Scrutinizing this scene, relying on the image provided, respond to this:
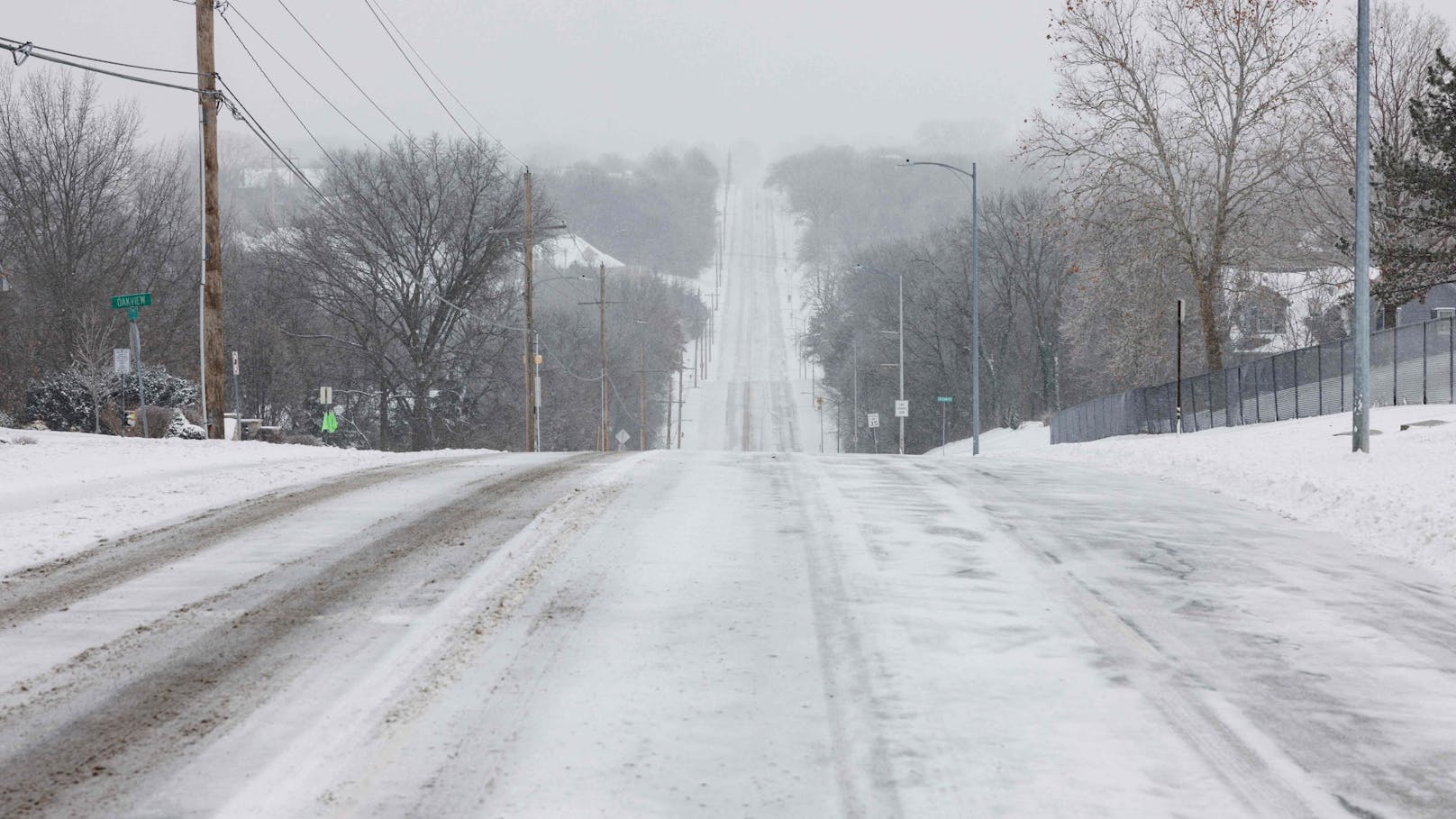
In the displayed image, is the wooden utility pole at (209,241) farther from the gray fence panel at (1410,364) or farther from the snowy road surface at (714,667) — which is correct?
the gray fence panel at (1410,364)

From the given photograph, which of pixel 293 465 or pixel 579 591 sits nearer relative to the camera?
pixel 579 591

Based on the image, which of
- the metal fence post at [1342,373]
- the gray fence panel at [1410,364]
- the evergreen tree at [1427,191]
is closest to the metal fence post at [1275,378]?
the metal fence post at [1342,373]

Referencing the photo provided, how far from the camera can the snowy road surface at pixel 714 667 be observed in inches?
175

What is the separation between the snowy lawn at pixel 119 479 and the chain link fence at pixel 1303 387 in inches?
784

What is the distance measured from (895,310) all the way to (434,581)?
71.9 metres

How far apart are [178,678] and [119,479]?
8.25 metres

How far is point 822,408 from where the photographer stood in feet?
335

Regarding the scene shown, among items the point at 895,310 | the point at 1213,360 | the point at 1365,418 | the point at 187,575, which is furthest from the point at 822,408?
the point at 187,575

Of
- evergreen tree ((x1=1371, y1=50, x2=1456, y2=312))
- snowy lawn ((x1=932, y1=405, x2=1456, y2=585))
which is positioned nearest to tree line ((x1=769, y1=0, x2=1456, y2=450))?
evergreen tree ((x1=1371, y1=50, x2=1456, y2=312))

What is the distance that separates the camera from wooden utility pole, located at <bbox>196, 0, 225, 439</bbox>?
21781 mm

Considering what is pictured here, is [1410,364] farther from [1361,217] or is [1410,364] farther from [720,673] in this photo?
[720,673]

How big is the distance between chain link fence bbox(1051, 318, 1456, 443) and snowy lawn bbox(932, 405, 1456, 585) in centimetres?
382

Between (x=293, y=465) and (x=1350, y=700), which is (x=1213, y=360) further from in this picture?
(x=1350, y=700)

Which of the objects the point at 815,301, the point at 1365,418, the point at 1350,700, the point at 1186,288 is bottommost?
the point at 1350,700
